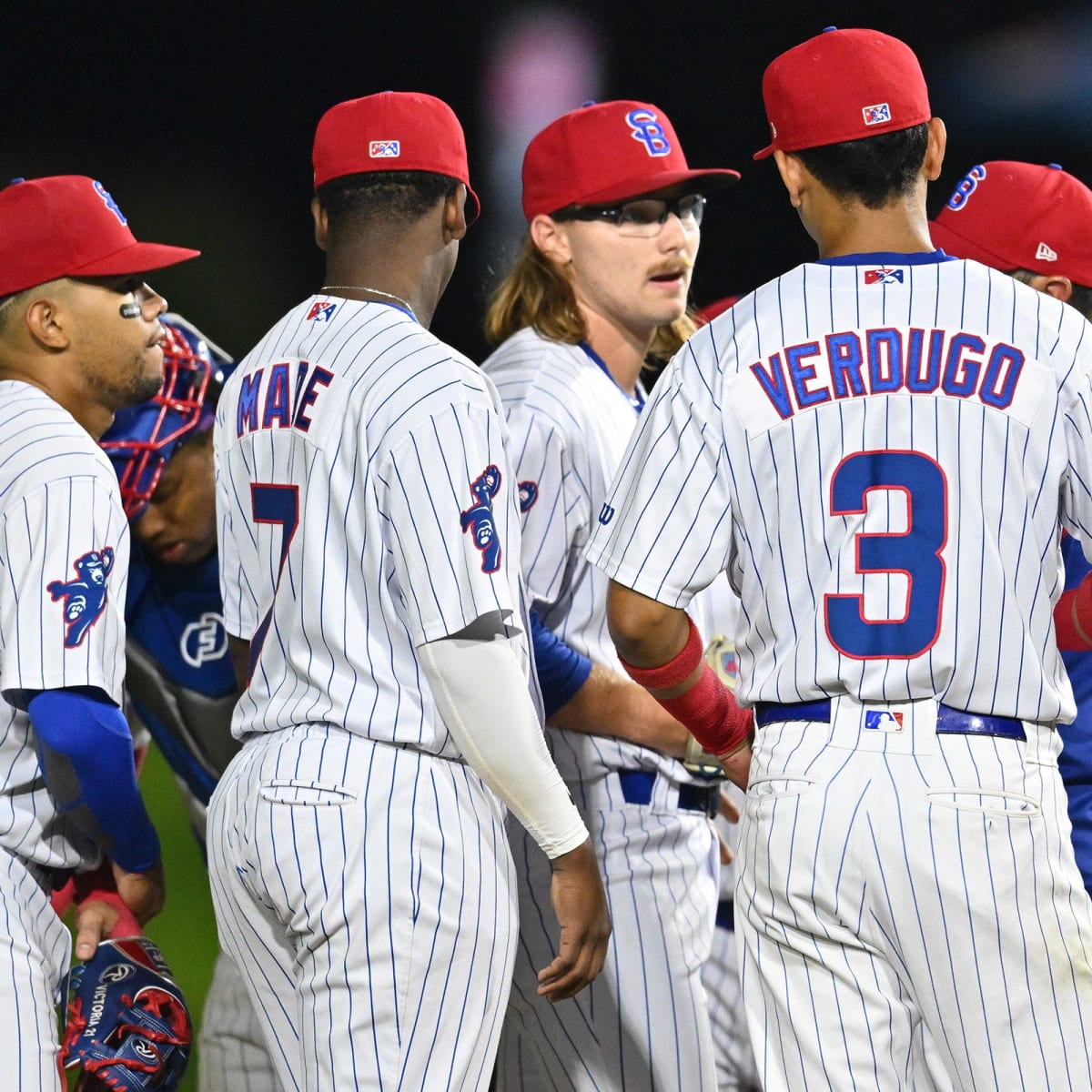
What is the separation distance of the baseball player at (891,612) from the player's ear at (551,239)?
1.08m

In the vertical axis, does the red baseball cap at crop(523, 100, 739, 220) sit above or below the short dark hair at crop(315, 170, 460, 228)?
above

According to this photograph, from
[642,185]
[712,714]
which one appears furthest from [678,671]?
[642,185]

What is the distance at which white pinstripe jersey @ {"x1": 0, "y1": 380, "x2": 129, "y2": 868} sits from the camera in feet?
7.09

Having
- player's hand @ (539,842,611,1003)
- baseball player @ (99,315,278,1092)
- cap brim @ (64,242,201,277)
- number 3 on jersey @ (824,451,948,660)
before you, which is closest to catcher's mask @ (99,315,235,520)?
baseball player @ (99,315,278,1092)

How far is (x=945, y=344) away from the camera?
6.24 ft

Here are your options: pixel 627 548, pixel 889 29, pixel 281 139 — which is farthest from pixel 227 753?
pixel 889 29

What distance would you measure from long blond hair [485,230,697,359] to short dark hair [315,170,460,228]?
2.12 feet

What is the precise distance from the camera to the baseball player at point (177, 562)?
10.4ft

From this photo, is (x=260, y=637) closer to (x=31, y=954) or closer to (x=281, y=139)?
(x=31, y=954)

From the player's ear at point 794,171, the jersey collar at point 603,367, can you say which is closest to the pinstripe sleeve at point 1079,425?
the player's ear at point 794,171

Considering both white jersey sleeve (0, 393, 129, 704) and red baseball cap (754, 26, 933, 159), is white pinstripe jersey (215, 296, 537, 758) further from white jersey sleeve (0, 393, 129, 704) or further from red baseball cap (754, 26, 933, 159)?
red baseball cap (754, 26, 933, 159)

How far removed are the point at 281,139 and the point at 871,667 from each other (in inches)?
235

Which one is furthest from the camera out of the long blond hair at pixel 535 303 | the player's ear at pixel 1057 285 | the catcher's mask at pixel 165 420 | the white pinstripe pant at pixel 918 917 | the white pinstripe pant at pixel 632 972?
the catcher's mask at pixel 165 420

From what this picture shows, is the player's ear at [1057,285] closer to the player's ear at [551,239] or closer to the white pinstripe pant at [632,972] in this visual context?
the player's ear at [551,239]
